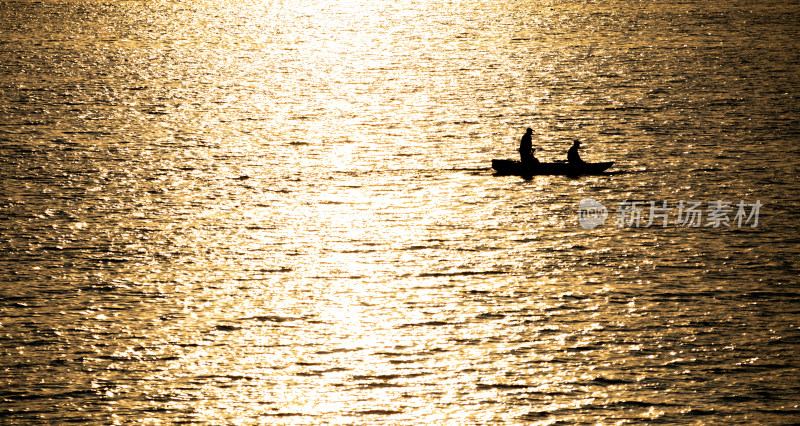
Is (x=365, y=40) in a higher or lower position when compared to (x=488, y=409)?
higher

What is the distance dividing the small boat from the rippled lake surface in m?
0.31

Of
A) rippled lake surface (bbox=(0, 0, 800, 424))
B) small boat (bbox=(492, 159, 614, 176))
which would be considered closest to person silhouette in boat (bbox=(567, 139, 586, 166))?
small boat (bbox=(492, 159, 614, 176))

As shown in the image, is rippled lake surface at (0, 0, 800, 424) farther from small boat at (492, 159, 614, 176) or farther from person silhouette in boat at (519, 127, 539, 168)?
person silhouette in boat at (519, 127, 539, 168)

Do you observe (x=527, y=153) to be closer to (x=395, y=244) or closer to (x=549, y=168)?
(x=549, y=168)

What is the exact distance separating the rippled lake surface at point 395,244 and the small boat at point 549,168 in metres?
0.31

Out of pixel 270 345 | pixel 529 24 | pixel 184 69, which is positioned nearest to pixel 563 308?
pixel 270 345

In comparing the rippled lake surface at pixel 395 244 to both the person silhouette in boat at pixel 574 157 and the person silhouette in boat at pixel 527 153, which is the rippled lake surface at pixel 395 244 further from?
the person silhouette in boat at pixel 527 153

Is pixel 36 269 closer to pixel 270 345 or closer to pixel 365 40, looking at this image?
pixel 270 345

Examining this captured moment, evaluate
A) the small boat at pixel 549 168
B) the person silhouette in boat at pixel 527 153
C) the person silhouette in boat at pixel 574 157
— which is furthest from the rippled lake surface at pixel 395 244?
the person silhouette in boat at pixel 527 153

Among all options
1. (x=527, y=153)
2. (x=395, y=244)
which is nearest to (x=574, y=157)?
(x=527, y=153)

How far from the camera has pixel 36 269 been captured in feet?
76.7

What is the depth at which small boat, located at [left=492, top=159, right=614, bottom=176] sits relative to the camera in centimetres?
3100

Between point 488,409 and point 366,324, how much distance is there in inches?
176

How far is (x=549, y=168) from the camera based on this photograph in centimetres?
3139
